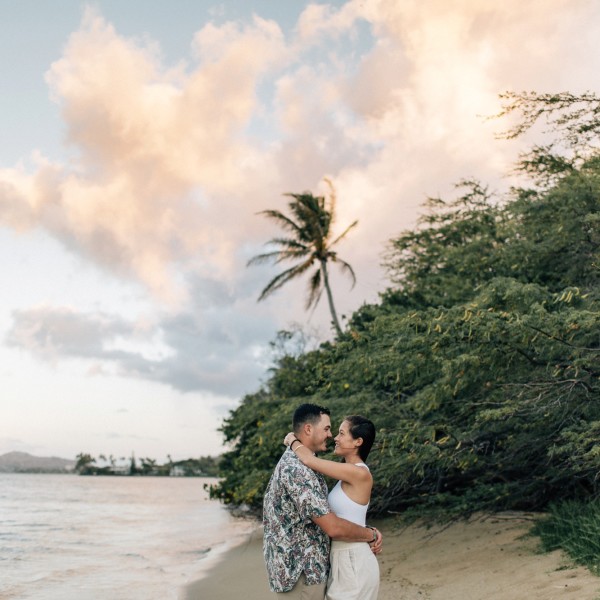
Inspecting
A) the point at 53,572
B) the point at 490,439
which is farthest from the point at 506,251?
the point at 53,572

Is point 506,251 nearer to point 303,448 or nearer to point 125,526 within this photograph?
point 303,448

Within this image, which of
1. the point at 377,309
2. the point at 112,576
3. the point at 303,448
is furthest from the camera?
the point at 377,309

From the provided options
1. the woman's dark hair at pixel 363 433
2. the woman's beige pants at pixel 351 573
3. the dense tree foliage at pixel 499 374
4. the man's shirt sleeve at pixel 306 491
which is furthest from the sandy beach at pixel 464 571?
the man's shirt sleeve at pixel 306 491

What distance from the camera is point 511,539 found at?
437 inches

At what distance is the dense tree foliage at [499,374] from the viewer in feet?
28.8

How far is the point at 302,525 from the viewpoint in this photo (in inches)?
154

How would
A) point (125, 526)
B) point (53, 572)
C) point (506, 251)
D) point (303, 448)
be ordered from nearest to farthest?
point (303, 448) → point (506, 251) → point (53, 572) → point (125, 526)

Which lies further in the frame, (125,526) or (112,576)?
(125,526)

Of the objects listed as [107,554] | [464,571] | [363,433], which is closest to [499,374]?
[464,571]

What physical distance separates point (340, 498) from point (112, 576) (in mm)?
13801

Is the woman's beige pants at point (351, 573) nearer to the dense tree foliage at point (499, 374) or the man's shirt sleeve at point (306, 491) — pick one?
the man's shirt sleeve at point (306, 491)

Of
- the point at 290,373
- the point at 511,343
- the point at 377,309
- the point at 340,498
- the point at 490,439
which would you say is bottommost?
the point at 340,498

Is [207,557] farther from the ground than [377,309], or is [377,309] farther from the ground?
[377,309]

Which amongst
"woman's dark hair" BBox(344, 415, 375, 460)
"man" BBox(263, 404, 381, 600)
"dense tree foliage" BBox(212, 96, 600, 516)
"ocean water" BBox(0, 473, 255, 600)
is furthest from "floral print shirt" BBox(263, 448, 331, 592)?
"ocean water" BBox(0, 473, 255, 600)
